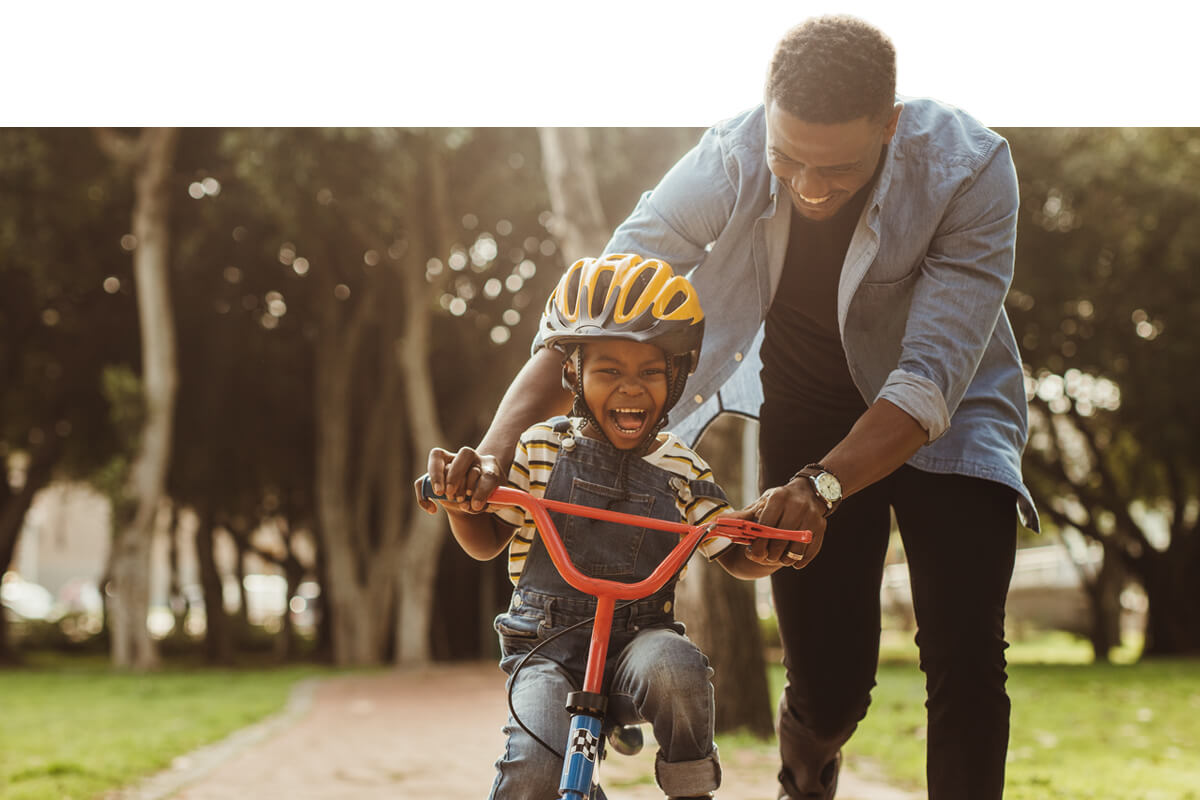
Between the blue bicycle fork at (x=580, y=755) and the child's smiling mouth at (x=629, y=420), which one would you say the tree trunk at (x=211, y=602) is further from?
the blue bicycle fork at (x=580, y=755)

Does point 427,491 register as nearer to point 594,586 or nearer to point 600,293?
point 594,586

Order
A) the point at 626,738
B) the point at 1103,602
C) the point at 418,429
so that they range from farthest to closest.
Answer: the point at 1103,602 → the point at 418,429 → the point at 626,738

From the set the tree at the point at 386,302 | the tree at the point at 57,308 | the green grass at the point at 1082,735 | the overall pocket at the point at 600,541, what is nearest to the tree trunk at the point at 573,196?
the green grass at the point at 1082,735

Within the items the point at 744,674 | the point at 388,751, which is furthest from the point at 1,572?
the point at 744,674

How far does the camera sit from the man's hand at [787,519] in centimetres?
247

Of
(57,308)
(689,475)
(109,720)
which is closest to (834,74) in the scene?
(689,475)

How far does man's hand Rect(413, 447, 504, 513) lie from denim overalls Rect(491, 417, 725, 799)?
354 millimetres

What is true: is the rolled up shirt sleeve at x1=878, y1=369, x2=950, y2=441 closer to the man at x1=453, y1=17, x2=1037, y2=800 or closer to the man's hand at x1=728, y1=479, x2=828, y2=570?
the man at x1=453, y1=17, x2=1037, y2=800

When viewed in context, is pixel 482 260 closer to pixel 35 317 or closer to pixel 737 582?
pixel 35 317

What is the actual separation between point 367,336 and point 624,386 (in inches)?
750

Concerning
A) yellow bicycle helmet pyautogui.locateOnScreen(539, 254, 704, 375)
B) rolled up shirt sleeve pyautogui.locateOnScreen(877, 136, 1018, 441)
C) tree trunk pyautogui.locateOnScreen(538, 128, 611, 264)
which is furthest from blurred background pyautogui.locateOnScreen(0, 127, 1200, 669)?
yellow bicycle helmet pyautogui.locateOnScreen(539, 254, 704, 375)

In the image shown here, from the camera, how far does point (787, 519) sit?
2473 mm

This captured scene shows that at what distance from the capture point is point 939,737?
9.85 feet

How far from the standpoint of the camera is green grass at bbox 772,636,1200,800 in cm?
676
